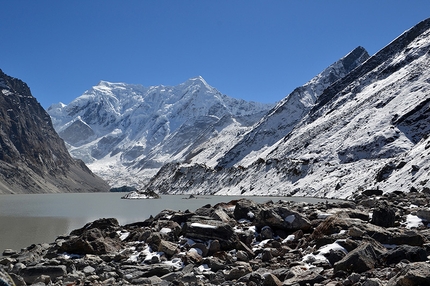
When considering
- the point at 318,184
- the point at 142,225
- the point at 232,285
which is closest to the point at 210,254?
the point at 232,285

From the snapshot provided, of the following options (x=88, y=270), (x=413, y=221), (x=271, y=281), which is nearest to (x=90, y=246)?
(x=88, y=270)

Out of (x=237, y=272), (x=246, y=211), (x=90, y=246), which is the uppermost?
(x=246, y=211)

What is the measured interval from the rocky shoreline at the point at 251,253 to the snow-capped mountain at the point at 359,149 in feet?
128

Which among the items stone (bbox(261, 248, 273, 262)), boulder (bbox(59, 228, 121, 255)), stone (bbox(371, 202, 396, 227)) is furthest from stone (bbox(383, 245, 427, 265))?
boulder (bbox(59, 228, 121, 255))

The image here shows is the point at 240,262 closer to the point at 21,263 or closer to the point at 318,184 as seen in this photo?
the point at 21,263

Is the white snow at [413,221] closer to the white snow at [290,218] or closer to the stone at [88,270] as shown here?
the white snow at [290,218]

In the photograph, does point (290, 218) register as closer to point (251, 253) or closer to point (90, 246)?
point (251, 253)

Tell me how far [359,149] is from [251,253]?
101152 mm

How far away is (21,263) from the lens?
18.2m

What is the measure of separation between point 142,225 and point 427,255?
1759 centimetres

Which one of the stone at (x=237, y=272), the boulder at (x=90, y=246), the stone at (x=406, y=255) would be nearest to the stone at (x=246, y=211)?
the boulder at (x=90, y=246)

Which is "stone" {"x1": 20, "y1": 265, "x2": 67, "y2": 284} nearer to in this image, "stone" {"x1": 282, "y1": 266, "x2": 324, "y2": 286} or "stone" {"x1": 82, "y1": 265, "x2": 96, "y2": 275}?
"stone" {"x1": 82, "y1": 265, "x2": 96, "y2": 275}

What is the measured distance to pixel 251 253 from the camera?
17047mm

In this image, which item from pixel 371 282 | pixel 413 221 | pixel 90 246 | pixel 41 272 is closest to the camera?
pixel 371 282
